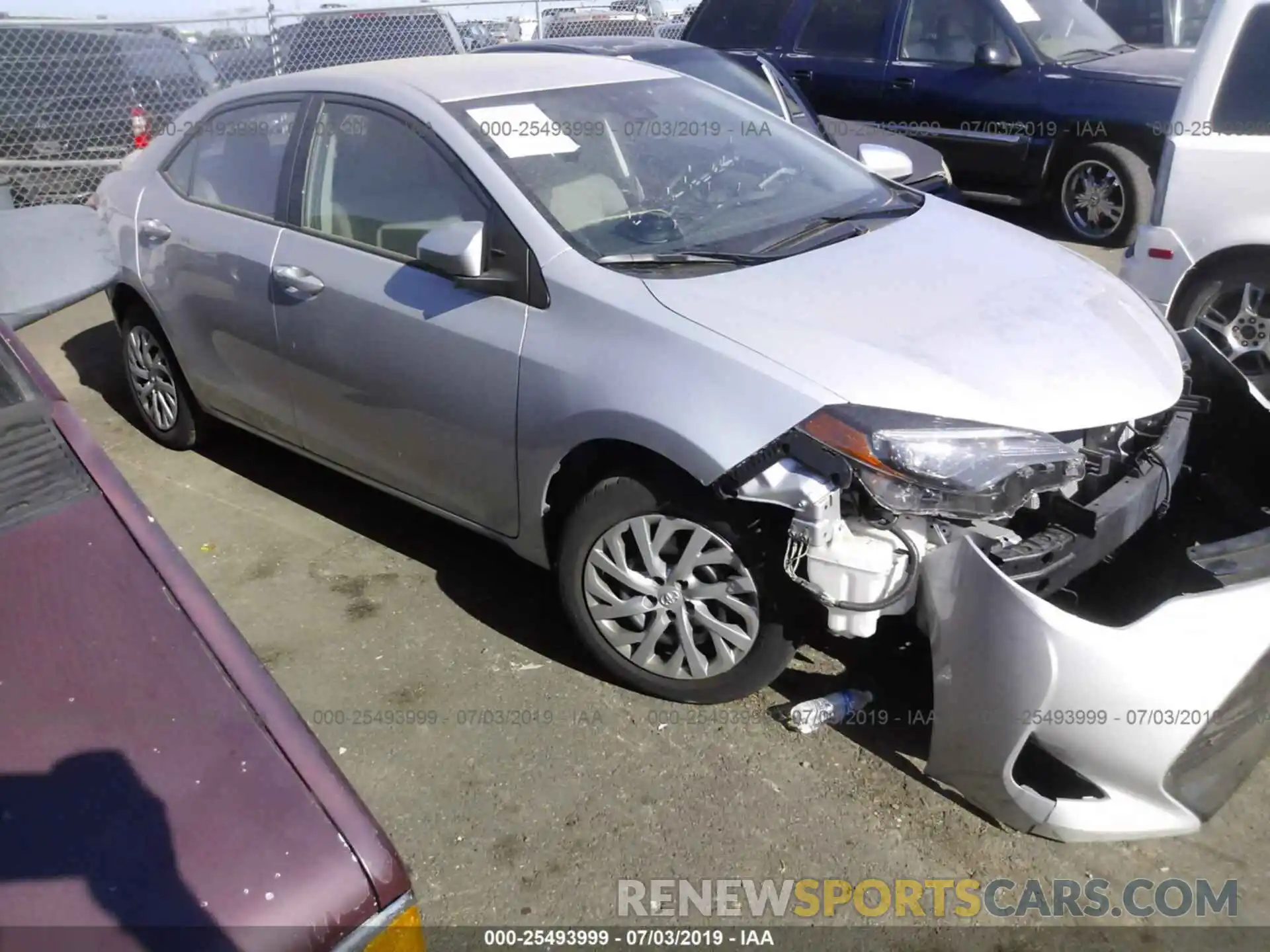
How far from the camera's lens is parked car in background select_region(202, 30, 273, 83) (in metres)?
10.1

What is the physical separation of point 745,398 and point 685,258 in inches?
24.5

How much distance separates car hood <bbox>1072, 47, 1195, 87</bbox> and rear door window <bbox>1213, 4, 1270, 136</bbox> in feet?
10.6

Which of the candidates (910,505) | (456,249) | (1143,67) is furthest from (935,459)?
(1143,67)

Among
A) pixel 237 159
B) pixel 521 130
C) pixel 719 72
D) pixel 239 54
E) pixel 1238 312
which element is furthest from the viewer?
pixel 239 54

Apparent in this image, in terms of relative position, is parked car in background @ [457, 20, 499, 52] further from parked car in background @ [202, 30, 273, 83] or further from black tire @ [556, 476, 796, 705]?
black tire @ [556, 476, 796, 705]

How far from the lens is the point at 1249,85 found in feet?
15.6

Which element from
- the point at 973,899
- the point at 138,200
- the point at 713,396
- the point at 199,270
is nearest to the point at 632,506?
the point at 713,396

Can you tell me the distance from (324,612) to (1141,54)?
773cm

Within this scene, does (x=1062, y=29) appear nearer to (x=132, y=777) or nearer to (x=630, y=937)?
(x=630, y=937)

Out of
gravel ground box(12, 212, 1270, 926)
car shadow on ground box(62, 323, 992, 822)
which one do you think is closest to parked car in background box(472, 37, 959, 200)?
car shadow on ground box(62, 323, 992, 822)

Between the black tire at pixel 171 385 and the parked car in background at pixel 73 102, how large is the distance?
161 inches

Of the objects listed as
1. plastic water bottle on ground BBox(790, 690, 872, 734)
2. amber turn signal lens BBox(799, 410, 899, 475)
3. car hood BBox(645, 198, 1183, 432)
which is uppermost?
car hood BBox(645, 198, 1183, 432)

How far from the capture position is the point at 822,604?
2730 mm

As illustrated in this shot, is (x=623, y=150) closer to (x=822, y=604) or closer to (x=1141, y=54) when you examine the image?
(x=822, y=604)
